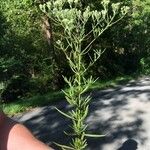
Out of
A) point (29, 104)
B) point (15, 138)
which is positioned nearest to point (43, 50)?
point (29, 104)

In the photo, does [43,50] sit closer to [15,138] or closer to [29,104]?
[29,104]

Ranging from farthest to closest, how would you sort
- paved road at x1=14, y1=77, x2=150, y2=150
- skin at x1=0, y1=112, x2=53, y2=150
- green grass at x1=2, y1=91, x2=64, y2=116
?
green grass at x1=2, y1=91, x2=64, y2=116 < paved road at x1=14, y1=77, x2=150, y2=150 < skin at x1=0, y1=112, x2=53, y2=150

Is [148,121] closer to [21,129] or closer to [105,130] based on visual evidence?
[105,130]

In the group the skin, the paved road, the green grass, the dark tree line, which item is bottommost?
the dark tree line

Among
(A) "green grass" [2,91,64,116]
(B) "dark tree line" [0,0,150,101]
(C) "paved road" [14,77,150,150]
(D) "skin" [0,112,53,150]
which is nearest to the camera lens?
(D) "skin" [0,112,53,150]

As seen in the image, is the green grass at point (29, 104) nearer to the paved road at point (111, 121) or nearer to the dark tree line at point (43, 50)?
the paved road at point (111, 121)

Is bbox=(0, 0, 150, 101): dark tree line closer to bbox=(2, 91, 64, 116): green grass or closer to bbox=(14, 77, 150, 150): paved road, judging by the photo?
bbox=(2, 91, 64, 116): green grass

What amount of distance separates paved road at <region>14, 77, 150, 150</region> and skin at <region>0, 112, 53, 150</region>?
202 inches

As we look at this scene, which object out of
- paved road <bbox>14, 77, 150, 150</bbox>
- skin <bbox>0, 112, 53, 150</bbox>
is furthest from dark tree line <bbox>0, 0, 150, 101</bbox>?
skin <bbox>0, 112, 53, 150</bbox>

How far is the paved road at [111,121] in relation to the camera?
23.2 ft

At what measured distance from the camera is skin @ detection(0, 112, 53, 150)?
5.54ft

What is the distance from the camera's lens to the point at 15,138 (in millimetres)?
1712

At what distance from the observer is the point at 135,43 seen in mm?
16500

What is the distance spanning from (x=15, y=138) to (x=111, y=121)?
625cm
